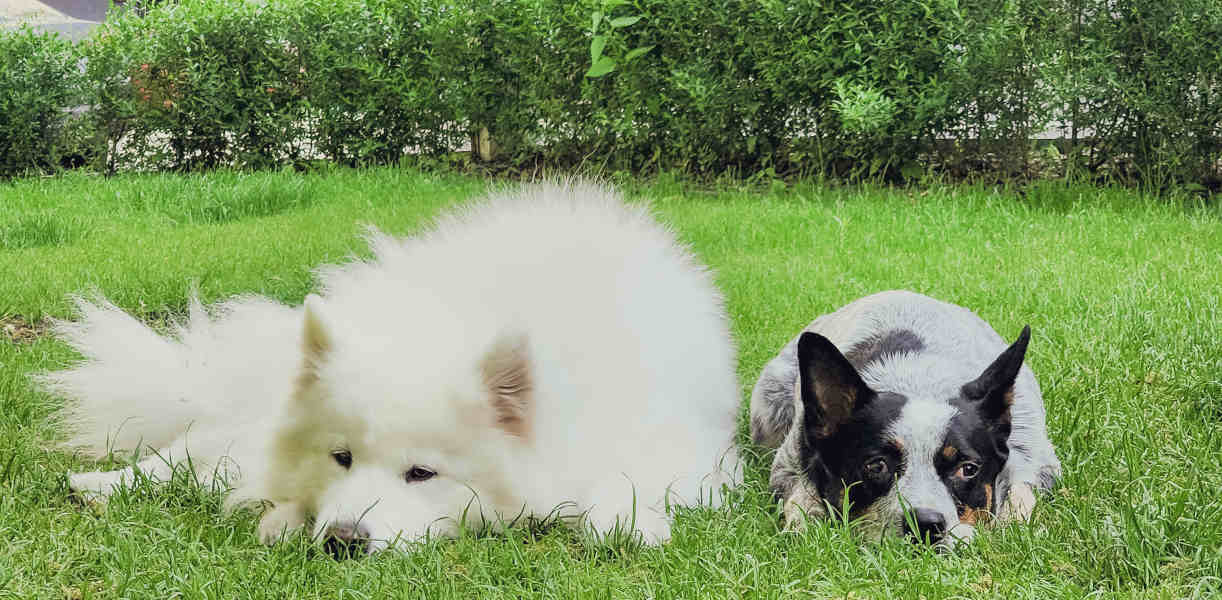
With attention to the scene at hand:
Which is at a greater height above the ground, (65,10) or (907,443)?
(65,10)

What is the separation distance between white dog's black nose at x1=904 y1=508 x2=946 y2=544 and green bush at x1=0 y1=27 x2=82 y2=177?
31.0 ft

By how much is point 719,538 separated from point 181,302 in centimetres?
360

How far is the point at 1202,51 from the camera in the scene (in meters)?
7.10

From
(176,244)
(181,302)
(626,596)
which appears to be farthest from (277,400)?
(176,244)

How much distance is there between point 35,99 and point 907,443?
940 centimetres

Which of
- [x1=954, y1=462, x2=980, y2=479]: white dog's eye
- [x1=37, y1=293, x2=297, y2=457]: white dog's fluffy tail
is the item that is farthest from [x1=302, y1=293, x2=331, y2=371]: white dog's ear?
[x1=954, y1=462, x2=980, y2=479]: white dog's eye

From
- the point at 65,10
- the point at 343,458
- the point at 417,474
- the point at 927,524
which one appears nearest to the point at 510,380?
the point at 417,474

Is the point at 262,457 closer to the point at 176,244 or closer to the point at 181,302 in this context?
the point at 181,302

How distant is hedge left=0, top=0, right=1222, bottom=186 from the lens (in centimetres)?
756

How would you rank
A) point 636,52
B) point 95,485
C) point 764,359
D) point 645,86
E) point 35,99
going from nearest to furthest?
point 95,485
point 764,359
point 636,52
point 645,86
point 35,99

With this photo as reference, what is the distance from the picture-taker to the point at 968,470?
2604mm

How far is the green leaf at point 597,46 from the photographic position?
335 inches

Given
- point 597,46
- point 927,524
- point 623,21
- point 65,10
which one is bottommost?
point 927,524

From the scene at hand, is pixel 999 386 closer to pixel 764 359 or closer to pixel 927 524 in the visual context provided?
pixel 927 524
